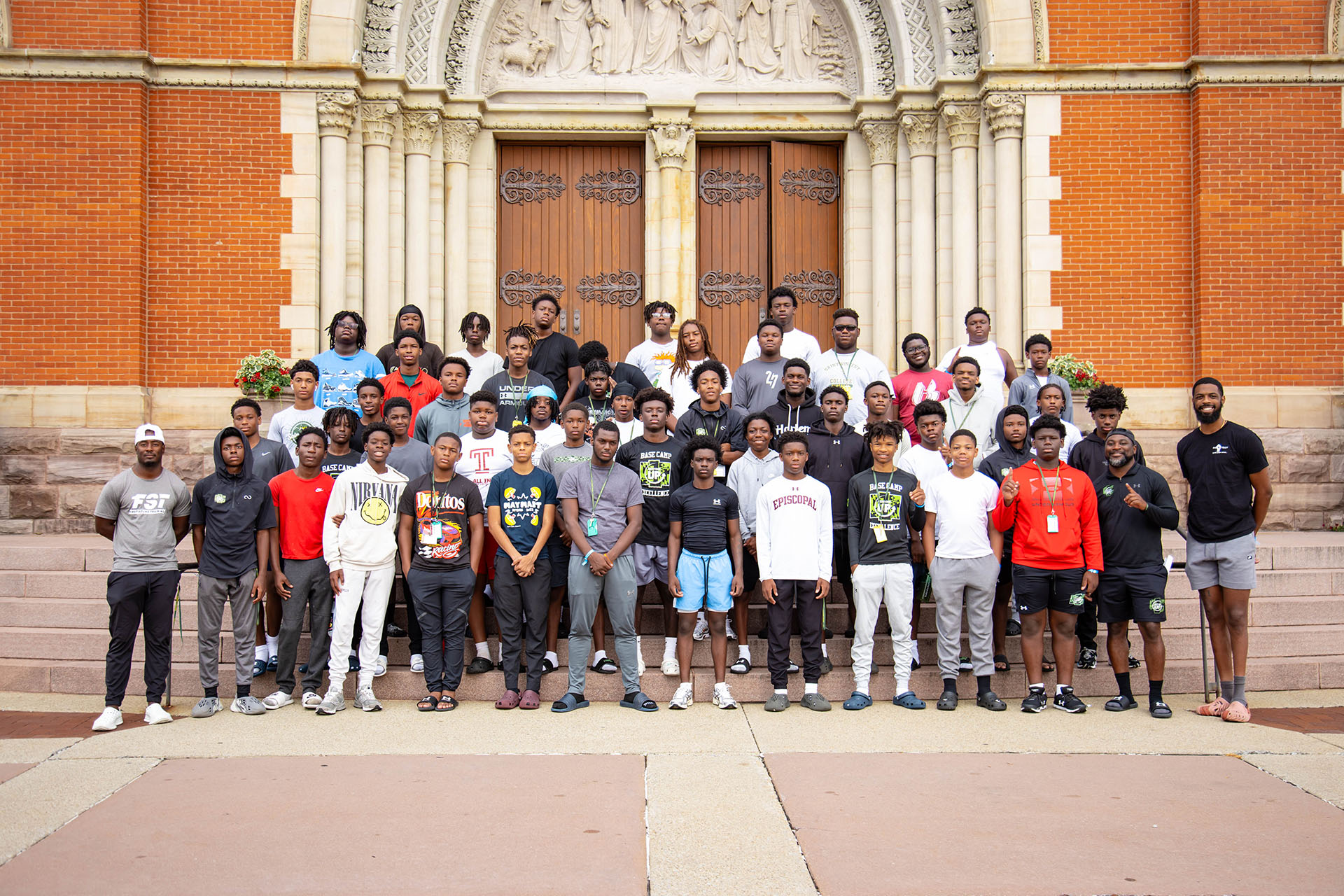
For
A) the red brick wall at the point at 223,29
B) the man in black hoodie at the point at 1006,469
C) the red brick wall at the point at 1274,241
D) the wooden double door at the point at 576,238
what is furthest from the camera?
the wooden double door at the point at 576,238

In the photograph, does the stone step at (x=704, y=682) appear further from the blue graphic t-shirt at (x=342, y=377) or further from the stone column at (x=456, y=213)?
the stone column at (x=456, y=213)

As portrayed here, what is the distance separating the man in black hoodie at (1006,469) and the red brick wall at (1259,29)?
6086mm

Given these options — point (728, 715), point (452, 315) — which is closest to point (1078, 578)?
point (728, 715)

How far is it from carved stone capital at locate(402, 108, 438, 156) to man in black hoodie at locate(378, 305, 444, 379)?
3337mm

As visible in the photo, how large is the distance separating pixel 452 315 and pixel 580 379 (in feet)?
11.5

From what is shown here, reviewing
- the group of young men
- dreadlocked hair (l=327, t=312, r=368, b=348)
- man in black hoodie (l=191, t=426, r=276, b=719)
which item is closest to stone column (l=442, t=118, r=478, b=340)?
dreadlocked hair (l=327, t=312, r=368, b=348)

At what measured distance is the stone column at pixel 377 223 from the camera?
11.5 meters

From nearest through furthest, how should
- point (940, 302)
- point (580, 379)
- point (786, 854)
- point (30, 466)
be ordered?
point (786, 854), point (580, 379), point (30, 466), point (940, 302)

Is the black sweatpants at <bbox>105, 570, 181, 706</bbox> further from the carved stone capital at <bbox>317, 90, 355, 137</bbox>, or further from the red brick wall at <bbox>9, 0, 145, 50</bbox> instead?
the red brick wall at <bbox>9, 0, 145, 50</bbox>

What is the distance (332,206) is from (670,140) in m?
3.77

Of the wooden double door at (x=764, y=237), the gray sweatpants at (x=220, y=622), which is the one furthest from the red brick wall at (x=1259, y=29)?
the gray sweatpants at (x=220, y=622)

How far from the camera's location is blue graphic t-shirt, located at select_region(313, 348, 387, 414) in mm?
8273

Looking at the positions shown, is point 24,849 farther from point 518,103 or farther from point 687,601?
point 518,103

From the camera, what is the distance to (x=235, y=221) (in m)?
11.1
